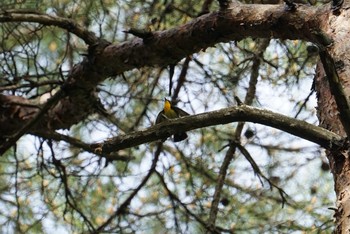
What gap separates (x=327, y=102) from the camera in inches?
57.3

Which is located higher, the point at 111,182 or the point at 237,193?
the point at 111,182

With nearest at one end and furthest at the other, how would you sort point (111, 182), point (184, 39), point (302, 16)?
1. point (302, 16)
2. point (184, 39)
3. point (111, 182)

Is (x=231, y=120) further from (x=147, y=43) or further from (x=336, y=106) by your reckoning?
(x=147, y=43)

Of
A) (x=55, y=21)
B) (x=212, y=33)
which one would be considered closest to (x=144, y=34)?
(x=212, y=33)

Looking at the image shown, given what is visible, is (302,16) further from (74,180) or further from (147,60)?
(74,180)

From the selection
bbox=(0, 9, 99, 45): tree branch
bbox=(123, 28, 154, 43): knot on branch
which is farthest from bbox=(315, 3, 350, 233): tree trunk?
bbox=(0, 9, 99, 45): tree branch

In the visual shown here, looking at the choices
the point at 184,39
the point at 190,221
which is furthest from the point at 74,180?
the point at 184,39

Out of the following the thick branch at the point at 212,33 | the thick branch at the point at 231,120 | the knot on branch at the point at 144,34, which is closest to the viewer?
the thick branch at the point at 231,120

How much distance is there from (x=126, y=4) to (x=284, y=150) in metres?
1.19

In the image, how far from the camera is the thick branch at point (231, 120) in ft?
3.96

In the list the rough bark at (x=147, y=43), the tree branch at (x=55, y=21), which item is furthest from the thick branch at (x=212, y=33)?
the tree branch at (x=55, y=21)

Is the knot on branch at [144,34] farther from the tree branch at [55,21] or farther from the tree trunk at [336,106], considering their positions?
the tree trunk at [336,106]

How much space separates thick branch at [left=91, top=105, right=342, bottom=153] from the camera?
1208 mm

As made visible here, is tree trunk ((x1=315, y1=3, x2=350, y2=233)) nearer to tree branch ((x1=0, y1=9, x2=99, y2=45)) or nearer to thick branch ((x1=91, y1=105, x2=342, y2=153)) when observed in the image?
thick branch ((x1=91, y1=105, x2=342, y2=153))
